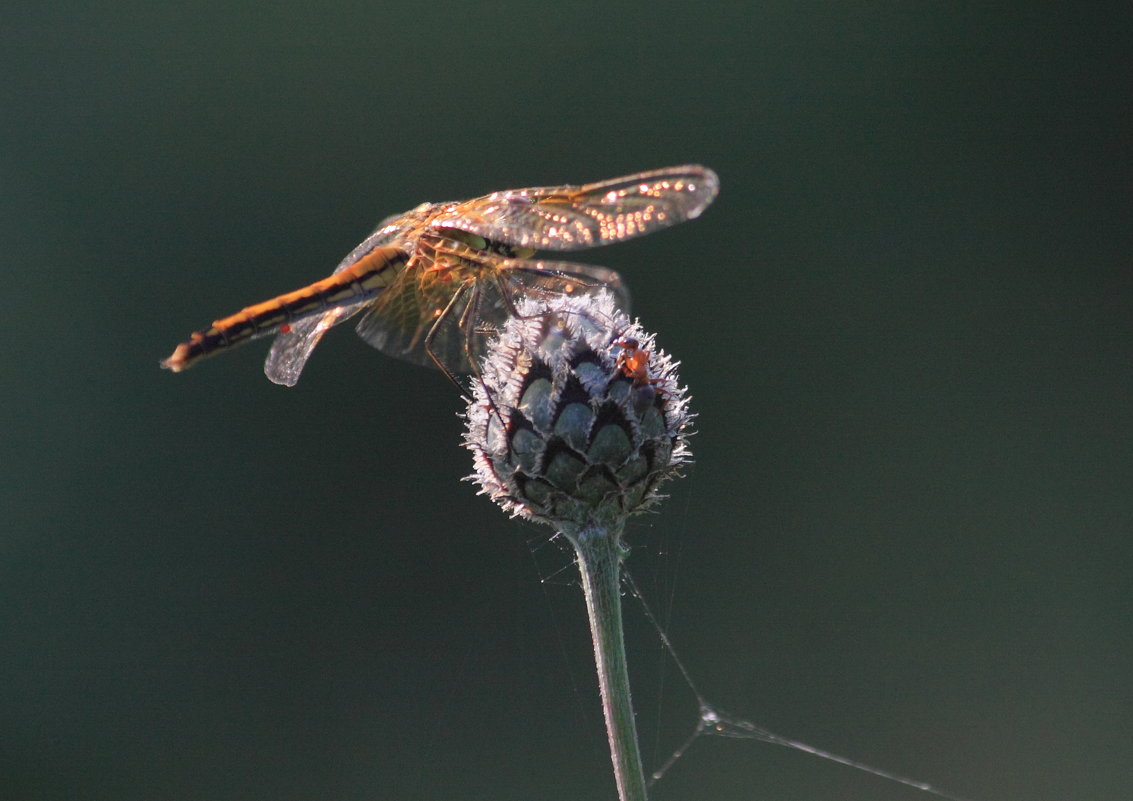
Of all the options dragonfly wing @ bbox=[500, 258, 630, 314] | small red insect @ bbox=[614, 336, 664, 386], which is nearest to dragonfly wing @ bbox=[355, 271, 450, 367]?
dragonfly wing @ bbox=[500, 258, 630, 314]

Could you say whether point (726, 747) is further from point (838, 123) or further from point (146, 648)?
point (838, 123)

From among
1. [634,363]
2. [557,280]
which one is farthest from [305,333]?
[634,363]

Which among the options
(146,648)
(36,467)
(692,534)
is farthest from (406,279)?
(36,467)

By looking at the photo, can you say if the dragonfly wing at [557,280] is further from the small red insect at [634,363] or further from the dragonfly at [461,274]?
the small red insect at [634,363]

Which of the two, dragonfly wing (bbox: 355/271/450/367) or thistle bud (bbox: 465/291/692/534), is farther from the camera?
dragonfly wing (bbox: 355/271/450/367)

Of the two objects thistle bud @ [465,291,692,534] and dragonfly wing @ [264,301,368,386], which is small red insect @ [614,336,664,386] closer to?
thistle bud @ [465,291,692,534]

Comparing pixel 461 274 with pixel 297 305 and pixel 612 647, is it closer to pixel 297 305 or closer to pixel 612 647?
pixel 297 305
